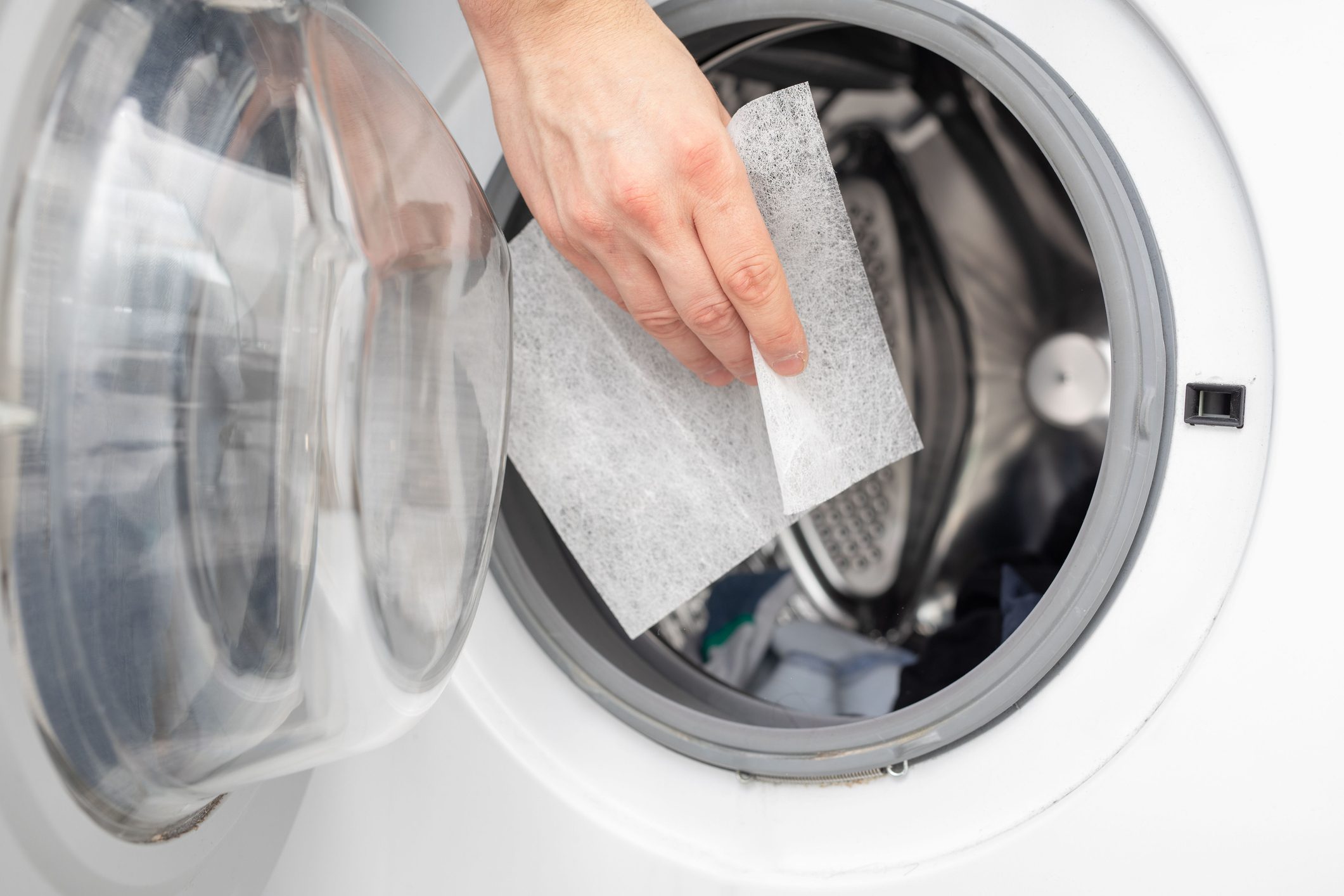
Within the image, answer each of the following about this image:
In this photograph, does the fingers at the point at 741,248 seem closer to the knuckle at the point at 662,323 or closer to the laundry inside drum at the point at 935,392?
the knuckle at the point at 662,323

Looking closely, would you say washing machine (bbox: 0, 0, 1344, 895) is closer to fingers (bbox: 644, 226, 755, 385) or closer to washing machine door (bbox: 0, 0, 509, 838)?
washing machine door (bbox: 0, 0, 509, 838)

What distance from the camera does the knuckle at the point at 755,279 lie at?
449 mm

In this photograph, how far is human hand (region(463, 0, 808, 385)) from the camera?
44 centimetres

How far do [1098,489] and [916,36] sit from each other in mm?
247

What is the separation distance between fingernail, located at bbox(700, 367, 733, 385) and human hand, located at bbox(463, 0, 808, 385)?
61 mm

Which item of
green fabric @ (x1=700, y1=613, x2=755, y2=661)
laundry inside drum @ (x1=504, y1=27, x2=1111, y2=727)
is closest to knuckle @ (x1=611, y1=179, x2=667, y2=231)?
laundry inside drum @ (x1=504, y1=27, x2=1111, y2=727)

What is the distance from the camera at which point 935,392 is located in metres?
0.90

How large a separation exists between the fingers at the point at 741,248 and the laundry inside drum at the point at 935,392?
0.31m

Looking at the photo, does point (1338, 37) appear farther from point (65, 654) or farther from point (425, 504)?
point (65, 654)

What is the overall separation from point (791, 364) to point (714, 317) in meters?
0.05

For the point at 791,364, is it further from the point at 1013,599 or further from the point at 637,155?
the point at 1013,599

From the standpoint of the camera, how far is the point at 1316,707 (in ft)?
1.17

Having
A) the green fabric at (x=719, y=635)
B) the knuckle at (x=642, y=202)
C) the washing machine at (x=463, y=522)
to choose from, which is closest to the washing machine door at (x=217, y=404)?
the washing machine at (x=463, y=522)

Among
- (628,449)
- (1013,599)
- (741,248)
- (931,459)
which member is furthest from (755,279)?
(931,459)
